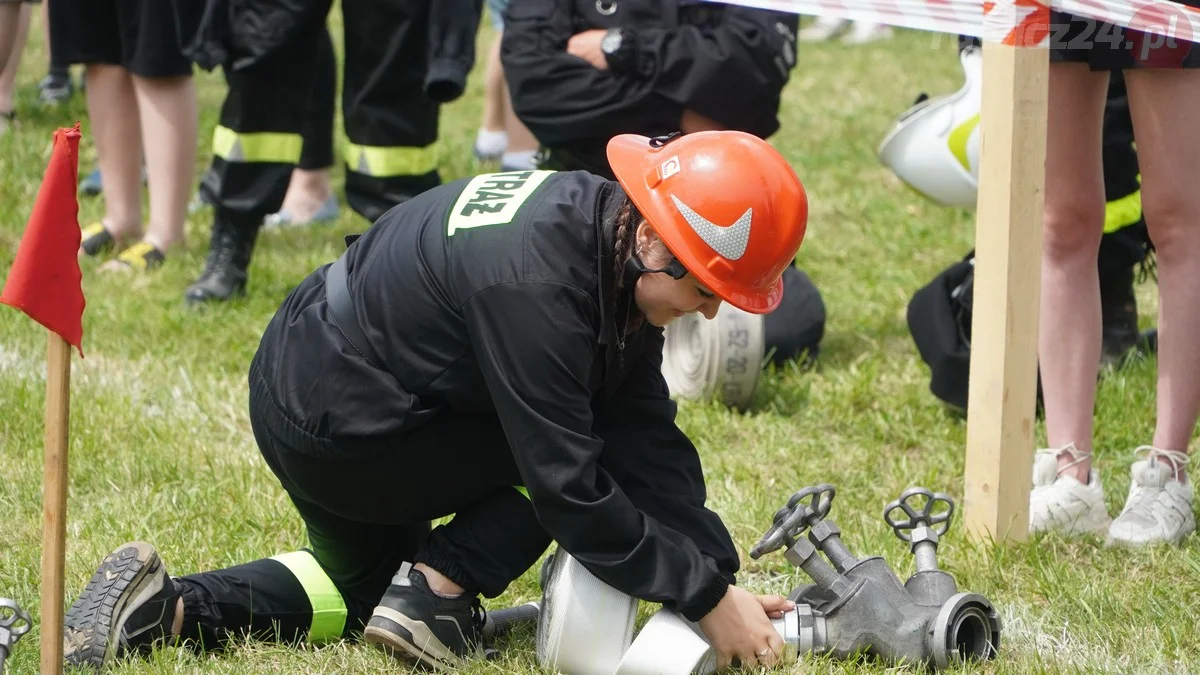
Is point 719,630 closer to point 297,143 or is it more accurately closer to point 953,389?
point 953,389

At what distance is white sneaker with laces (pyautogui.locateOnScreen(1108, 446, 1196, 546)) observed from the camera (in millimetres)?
3514

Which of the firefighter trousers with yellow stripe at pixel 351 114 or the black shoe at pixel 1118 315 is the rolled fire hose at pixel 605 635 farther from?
the firefighter trousers with yellow stripe at pixel 351 114

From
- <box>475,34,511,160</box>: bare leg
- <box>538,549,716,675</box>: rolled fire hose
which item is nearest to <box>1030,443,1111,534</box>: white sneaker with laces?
<box>538,549,716,675</box>: rolled fire hose

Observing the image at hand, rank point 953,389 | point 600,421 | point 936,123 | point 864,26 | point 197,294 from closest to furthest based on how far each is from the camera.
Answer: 1. point 600,421
2. point 953,389
3. point 936,123
4. point 197,294
5. point 864,26

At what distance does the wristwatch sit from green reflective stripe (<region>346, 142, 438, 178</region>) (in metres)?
1.25

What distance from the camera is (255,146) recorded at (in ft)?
17.5

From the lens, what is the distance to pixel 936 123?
495cm

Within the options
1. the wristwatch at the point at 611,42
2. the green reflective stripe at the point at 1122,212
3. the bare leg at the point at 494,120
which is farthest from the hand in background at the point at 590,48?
the bare leg at the point at 494,120

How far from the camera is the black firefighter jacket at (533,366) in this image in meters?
2.52

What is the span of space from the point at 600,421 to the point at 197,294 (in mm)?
2888

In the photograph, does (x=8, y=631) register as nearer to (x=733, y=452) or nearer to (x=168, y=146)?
(x=733, y=452)

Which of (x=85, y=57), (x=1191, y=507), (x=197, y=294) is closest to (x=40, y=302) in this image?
(x=1191, y=507)

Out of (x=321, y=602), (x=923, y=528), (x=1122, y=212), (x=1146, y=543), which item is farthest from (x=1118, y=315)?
(x=321, y=602)

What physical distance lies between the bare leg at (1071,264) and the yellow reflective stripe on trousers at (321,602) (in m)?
1.83
